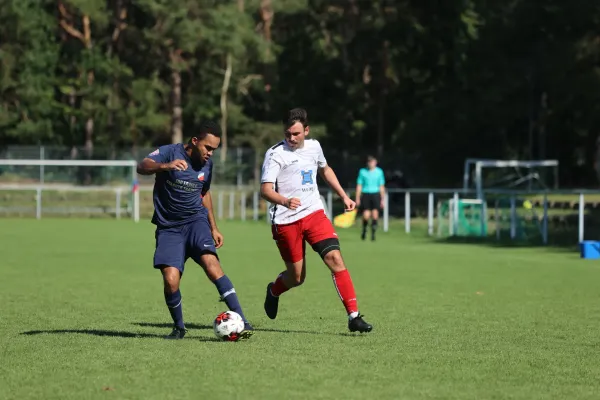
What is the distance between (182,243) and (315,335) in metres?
1.40

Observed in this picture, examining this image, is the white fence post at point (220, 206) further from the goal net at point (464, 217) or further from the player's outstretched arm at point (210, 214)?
the player's outstretched arm at point (210, 214)

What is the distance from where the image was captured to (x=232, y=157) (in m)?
62.8

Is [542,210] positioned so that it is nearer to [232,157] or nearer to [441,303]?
[441,303]

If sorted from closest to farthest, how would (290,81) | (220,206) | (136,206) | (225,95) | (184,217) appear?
1. (184,217)
2. (136,206)
3. (220,206)
4. (290,81)
5. (225,95)

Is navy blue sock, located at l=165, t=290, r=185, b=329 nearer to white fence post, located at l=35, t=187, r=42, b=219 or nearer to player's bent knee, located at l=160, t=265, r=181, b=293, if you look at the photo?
player's bent knee, located at l=160, t=265, r=181, b=293

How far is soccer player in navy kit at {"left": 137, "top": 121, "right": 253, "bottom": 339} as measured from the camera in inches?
433

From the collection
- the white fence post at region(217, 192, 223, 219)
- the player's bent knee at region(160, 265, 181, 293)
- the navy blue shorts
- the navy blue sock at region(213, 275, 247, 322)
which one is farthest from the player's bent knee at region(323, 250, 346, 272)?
the white fence post at region(217, 192, 223, 219)

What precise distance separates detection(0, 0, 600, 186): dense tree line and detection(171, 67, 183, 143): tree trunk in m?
0.09

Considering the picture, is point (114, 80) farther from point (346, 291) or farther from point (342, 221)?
point (346, 291)

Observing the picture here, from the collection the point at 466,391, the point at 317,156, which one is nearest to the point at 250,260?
the point at 317,156

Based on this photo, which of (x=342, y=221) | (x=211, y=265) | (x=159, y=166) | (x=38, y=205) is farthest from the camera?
(x=38, y=205)

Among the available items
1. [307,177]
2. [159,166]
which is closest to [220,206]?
[307,177]

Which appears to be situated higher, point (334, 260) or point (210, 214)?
point (210, 214)

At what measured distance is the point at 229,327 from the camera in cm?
1075
